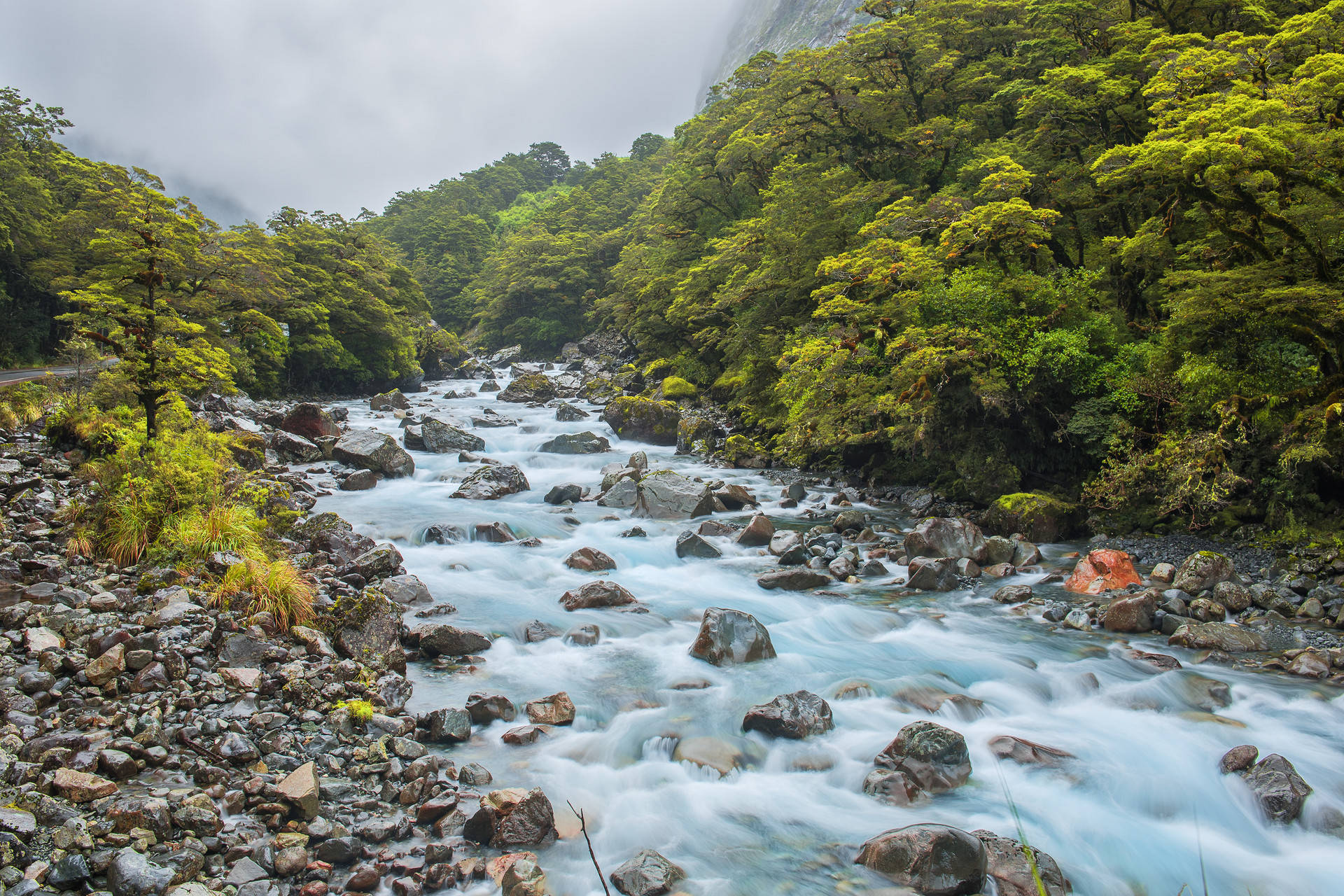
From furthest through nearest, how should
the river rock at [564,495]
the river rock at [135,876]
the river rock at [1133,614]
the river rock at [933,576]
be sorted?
the river rock at [564,495]
the river rock at [933,576]
the river rock at [1133,614]
the river rock at [135,876]

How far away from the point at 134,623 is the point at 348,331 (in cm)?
3068

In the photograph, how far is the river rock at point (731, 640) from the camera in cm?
859

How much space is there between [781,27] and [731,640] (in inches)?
4613

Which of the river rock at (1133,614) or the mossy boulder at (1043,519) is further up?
the mossy boulder at (1043,519)

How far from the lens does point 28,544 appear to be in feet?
23.7

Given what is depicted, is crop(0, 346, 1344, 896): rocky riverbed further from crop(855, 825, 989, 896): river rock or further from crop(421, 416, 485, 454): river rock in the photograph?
crop(421, 416, 485, 454): river rock

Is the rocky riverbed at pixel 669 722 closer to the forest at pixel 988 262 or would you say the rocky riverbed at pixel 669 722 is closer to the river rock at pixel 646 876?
the river rock at pixel 646 876

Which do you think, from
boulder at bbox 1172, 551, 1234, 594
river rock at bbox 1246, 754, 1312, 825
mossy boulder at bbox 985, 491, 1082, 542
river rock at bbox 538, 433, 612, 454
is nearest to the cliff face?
river rock at bbox 538, 433, 612, 454

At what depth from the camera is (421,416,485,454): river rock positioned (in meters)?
21.9

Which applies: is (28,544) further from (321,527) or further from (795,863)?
(795,863)

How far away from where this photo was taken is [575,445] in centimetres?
2252

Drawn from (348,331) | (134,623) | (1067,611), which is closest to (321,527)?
(134,623)

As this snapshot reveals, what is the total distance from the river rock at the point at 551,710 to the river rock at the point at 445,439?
15.9m

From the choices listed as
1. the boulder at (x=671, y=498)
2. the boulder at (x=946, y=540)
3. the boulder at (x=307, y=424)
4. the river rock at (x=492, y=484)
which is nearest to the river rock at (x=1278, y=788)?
the boulder at (x=946, y=540)
